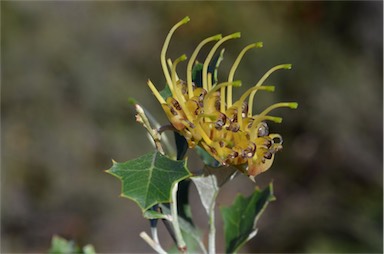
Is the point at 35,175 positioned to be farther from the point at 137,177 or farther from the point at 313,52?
the point at 137,177

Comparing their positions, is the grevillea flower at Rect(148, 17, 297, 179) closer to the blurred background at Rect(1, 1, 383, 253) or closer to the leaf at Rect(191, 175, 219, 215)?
the leaf at Rect(191, 175, 219, 215)

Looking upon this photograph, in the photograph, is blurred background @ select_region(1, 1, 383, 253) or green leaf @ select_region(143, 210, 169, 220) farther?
blurred background @ select_region(1, 1, 383, 253)

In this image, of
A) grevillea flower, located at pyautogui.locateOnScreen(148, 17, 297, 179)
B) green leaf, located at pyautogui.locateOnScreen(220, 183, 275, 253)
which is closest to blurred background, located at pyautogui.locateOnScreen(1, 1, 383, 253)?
green leaf, located at pyautogui.locateOnScreen(220, 183, 275, 253)

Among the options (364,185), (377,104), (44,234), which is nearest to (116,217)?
(44,234)

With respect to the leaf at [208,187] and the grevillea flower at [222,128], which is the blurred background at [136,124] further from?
the grevillea flower at [222,128]

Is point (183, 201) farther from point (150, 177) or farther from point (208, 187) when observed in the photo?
point (150, 177)

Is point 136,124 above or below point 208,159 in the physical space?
above

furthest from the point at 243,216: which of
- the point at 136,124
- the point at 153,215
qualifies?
the point at 136,124
